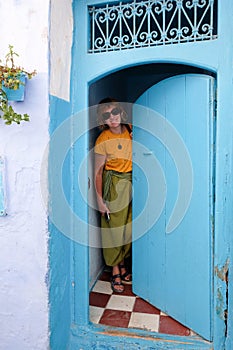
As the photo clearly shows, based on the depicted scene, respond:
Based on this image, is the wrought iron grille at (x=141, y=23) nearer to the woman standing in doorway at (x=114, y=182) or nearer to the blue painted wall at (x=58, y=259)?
the blue painted wall at (x=58, y=259)

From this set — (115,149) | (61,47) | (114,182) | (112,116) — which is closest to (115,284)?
(114,182)

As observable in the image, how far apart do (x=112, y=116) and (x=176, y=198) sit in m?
0.87

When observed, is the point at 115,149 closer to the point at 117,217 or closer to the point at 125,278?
the point at 117,217

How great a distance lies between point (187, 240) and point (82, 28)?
1471 millimetres

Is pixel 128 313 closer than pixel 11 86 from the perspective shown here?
No

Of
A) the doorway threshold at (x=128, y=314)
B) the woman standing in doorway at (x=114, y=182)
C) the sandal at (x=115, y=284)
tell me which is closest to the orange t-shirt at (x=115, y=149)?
the woman standing in doorway at (x=114, y=182)

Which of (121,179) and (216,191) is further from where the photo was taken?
(121,179)

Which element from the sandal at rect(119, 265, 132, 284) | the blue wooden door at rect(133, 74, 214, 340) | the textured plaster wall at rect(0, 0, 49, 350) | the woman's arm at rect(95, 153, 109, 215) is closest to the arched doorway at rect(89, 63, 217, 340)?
the blue wooden door at rect(133, 74, 214, 340)

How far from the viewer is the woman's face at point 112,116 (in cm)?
256

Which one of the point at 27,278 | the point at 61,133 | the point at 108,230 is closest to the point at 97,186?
the point at 108,230

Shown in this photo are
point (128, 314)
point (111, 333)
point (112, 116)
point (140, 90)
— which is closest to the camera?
point (111, 333)

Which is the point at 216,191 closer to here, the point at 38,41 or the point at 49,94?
the point at 49,94

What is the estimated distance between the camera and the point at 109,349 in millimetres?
2002

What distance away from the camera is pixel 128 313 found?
7.46ft
